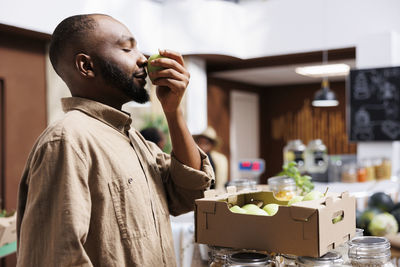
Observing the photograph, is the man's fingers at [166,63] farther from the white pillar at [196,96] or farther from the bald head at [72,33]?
the white pillar at [196,96]

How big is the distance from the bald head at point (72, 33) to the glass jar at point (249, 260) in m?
0.62

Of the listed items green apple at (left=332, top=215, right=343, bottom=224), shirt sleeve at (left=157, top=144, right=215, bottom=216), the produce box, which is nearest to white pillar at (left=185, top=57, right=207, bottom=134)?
the produce box

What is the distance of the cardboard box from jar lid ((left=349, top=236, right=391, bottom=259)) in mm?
38

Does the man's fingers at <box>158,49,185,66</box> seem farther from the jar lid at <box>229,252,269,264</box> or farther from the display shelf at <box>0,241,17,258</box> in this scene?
the display shelf at <box>0,241,17,258</box>

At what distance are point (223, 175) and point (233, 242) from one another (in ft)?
11.8

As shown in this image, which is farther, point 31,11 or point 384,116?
point 384,116

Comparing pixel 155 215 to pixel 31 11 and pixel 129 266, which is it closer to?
pixel 129 266

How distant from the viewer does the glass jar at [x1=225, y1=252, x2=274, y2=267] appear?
97 cm

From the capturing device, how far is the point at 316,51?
5691 mm

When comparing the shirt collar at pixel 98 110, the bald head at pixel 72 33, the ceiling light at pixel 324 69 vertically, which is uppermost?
the ceiling light at pixel 324 69

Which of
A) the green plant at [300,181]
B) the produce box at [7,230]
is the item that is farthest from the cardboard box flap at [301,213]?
the produce box at [7,230]

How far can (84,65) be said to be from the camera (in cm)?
109

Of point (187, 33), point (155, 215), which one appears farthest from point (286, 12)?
point (155, 215)

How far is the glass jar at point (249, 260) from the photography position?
971mm
